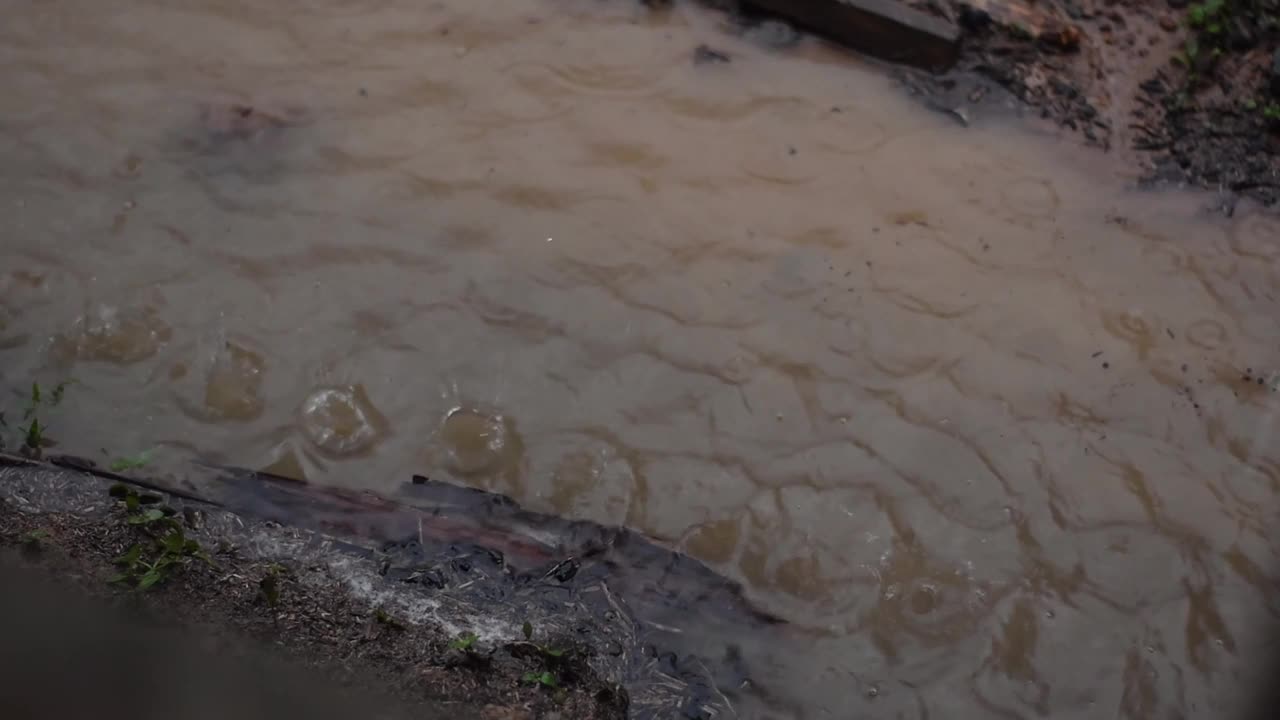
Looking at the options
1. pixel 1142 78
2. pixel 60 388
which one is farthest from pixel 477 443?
pixel 1142 78

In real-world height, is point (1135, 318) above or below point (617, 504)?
above

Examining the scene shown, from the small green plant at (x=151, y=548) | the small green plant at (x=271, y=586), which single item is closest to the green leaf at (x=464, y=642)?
the small green plant at (x=271, y=586)

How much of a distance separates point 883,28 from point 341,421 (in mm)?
2950

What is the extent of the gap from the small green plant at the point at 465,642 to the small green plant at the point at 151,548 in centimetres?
77

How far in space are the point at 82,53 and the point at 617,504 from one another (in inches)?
129

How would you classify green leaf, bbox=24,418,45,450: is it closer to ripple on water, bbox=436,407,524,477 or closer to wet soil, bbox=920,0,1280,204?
ripple on water, bbox=436,407,524,477

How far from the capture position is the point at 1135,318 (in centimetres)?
408

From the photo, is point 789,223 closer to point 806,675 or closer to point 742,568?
point 742,568

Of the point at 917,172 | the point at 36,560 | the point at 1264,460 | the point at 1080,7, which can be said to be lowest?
the point at 36,560

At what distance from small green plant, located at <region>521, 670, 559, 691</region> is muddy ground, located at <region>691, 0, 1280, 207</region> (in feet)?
10.2

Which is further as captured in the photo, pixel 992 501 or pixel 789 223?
pixel 789 223

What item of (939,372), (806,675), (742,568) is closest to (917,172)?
(939,372)

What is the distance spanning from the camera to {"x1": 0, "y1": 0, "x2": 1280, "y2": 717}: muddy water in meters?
3.43

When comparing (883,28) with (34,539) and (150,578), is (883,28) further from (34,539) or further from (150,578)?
(34,539)
